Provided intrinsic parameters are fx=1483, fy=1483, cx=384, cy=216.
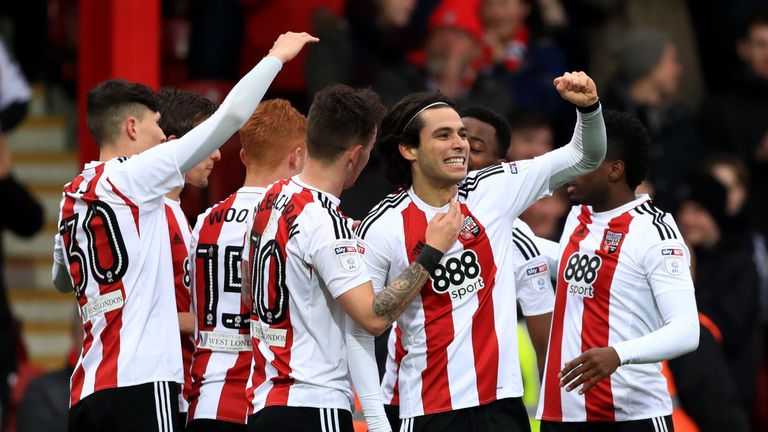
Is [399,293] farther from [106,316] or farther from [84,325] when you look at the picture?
[84,325]

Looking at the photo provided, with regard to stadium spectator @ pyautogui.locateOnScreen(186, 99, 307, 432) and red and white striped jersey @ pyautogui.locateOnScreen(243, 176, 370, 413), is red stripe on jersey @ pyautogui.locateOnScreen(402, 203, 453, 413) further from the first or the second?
stadium spectator @ pyautogui.locateOnScreen(186, 99, 307, 432)

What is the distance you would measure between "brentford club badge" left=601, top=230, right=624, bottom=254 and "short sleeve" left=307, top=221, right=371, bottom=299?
42.6 inches

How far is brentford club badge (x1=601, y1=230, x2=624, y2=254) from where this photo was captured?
19.1 feet

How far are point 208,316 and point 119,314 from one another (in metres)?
0.45

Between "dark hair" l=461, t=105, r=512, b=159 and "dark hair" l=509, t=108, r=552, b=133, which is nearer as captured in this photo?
"dark hair" l=461, t=105, r=512, b=159

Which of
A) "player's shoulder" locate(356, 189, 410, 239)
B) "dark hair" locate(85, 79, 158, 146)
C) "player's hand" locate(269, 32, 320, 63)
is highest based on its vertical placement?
"player's hand" locate(269, 32, 320, 63)

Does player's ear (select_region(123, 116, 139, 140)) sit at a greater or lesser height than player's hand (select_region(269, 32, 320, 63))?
lesser

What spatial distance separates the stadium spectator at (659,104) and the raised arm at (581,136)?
4.74 m

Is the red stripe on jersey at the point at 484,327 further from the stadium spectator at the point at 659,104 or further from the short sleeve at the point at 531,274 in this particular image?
the stadium spectator at the point at 659,104

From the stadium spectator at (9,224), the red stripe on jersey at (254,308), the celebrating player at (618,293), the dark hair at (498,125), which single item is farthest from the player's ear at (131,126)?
the stadium spectator at (9,224)

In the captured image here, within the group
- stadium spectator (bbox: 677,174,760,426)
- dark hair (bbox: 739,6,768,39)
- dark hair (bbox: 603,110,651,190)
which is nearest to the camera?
dark hair (bbox: 603,110,651,190)

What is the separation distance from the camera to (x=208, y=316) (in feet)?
19.1

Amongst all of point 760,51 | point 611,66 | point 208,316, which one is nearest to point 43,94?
point 611,66

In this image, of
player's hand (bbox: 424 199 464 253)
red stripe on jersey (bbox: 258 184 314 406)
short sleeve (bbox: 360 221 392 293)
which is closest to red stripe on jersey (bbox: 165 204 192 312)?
red stripe on jersey (bbox: 258 184 314 406)
